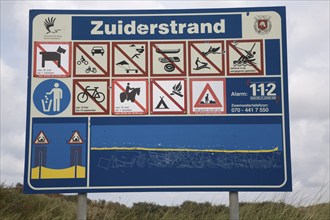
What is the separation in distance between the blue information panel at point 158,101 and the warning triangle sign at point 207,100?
15mm

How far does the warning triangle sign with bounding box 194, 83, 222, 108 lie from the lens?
7441 millimetres

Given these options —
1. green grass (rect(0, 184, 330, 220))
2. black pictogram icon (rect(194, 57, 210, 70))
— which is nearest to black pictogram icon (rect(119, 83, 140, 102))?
black pictogram icon (rect(194, 57, 210, 70))

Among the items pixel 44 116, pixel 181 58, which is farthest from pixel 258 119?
pixel 44 116

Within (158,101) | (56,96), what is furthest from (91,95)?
(158,101)

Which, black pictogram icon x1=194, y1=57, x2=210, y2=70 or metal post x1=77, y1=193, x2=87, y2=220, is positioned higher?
black pictogram icon x1=194, y1=57, x2=210, y2=70

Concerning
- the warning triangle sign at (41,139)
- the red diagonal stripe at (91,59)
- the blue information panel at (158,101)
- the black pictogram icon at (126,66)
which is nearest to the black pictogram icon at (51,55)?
the blue information panel at (158,101)

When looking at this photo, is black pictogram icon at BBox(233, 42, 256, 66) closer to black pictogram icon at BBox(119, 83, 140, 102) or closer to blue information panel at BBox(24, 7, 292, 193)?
blue information panel at BBox(24, 7, 292, 193)

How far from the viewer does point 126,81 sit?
7.52m

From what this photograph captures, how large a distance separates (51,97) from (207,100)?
2.41 meters

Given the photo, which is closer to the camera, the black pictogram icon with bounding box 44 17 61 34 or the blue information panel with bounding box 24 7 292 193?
the blue information panel with bounding box 24 7 292 193

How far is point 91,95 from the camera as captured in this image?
7.48m

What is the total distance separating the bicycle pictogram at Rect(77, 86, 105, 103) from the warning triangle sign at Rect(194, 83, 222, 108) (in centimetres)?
147

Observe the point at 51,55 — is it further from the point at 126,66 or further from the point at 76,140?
the point at 76,140

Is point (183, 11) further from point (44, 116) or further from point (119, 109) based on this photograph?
point (44, 116)
